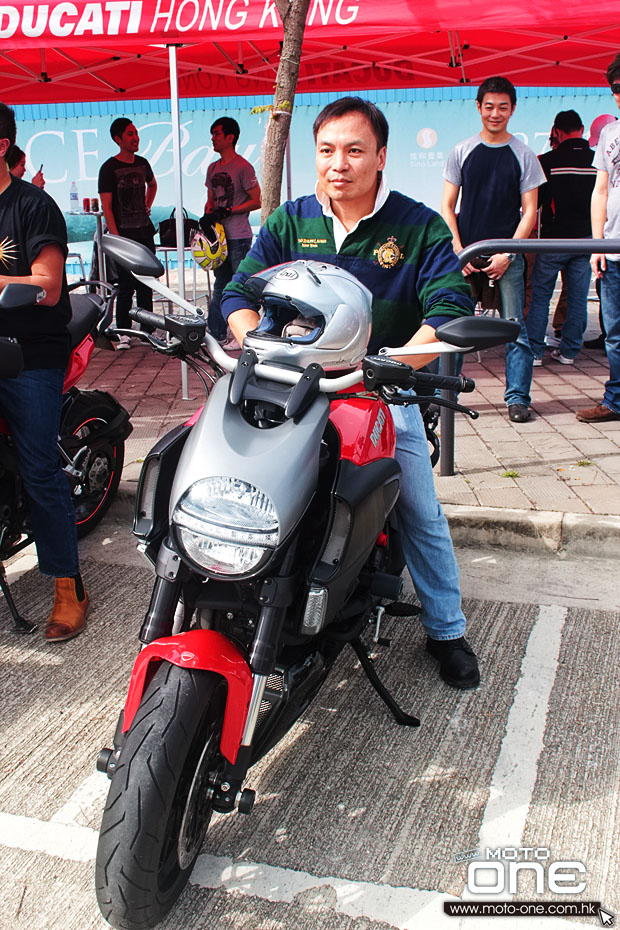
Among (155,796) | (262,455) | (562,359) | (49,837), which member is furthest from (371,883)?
(562,359)

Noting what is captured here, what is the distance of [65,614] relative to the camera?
138 inches

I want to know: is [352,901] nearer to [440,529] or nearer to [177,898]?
[177,898]

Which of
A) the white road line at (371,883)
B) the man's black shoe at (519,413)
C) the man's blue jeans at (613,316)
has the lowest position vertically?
the white road line at (371,883)

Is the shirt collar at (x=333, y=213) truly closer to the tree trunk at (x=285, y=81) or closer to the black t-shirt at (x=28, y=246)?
the black t-shirt at (x=28, y=246)

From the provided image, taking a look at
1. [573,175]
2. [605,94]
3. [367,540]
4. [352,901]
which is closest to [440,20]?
[573,175]

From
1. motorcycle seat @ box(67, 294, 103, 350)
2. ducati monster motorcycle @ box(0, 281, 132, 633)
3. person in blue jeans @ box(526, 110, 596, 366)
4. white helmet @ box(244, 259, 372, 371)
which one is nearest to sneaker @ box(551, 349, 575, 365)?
person in blue jeans @ box(526, 110, 596, 366)

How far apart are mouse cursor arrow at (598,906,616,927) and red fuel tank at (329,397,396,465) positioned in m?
1.29

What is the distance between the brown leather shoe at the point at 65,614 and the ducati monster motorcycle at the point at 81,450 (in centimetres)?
12

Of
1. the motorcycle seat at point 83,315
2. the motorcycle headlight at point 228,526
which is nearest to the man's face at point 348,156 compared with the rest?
the motorcycle headlight at point 228,526

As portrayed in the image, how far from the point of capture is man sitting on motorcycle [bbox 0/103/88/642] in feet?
10.9

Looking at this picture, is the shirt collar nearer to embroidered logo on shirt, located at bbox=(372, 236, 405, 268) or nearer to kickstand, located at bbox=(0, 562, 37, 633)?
embroidered logo on shirt, located at bbox=(372, 236, 405, 268)

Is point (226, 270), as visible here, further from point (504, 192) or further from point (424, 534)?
point (424, 534)

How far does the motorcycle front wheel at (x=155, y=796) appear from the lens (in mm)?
1921

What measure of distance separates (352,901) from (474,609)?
1703mm
